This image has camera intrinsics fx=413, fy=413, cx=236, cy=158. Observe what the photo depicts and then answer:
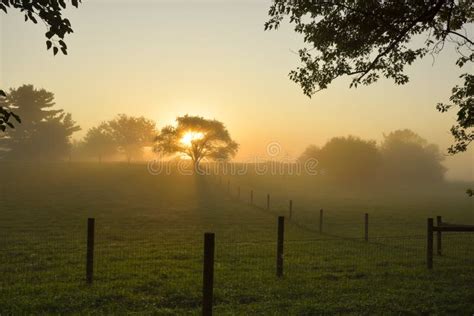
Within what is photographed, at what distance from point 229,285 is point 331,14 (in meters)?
8.89

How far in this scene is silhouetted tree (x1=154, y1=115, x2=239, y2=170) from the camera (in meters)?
89.3

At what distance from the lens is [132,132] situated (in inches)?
5123

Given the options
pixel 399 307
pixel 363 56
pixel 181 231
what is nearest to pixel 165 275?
pixel 399 307

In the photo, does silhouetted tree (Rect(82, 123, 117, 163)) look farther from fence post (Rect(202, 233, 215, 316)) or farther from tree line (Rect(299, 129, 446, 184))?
fence post (Rect(202, 233, 215, 316))

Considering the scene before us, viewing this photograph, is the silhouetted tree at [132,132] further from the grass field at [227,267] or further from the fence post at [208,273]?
the fence post at [208,273]

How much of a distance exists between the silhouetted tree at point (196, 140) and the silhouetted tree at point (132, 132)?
133ft

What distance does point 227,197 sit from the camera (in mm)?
55906

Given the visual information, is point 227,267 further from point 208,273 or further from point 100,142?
point 100,142

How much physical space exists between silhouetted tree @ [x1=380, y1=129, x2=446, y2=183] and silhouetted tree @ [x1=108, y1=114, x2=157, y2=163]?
7264 centimetres

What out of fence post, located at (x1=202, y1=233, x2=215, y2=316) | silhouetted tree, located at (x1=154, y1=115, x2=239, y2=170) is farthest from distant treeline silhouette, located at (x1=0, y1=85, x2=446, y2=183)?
fence post, located at (x1=202, y1=233, x2=215, y2=316)

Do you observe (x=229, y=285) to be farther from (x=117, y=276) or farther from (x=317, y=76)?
(x=317, y=76)

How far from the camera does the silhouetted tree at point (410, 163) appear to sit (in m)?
126

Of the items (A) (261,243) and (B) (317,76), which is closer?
(B) (317,76)

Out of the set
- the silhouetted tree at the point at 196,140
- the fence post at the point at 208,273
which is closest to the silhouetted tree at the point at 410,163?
the silhouetted tree at the point at 196,140
